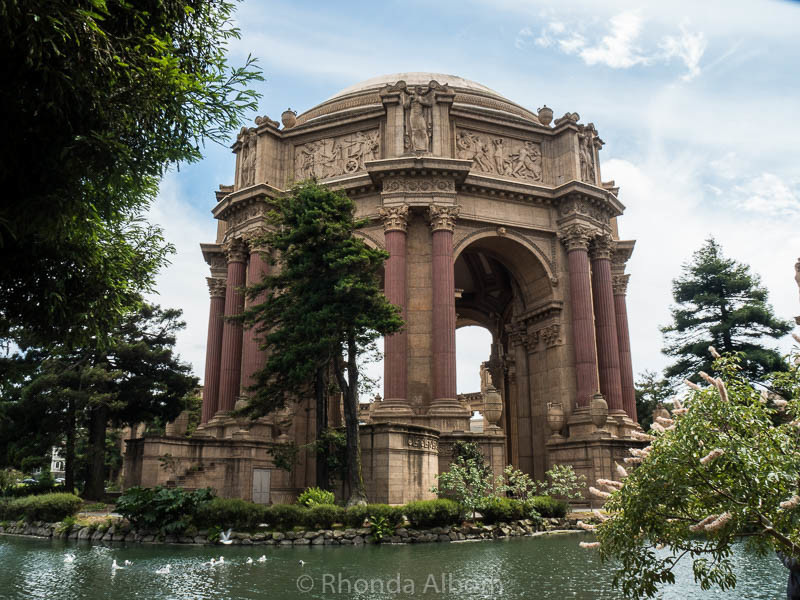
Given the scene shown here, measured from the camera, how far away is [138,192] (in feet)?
33.4

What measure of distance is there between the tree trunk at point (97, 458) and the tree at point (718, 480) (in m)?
28.4

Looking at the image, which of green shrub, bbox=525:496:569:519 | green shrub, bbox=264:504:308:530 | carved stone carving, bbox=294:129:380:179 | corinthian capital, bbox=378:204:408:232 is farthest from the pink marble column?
green shrub, bbox=525:496:569:519

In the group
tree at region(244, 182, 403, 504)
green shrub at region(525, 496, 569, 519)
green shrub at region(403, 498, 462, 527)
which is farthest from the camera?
green shrub at region(525, 496, 569, 519)

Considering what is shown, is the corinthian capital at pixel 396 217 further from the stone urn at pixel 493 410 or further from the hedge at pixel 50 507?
the hedge at pixel 50 507

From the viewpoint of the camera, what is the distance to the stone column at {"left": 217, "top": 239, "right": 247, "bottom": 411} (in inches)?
1199

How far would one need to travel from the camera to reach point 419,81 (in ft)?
121

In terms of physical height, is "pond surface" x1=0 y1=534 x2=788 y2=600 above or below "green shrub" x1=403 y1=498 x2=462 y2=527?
below

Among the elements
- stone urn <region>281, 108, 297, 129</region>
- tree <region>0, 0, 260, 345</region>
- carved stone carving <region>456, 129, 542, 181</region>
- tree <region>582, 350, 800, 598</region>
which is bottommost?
tree <region>582, 350, 800, 598</region>

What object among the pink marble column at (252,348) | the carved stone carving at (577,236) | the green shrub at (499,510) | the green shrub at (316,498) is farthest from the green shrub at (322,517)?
the carved stone carving at (577,236)

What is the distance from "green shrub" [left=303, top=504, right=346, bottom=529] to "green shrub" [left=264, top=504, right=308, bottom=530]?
133 mm

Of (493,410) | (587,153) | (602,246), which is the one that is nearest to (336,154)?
(587,153)

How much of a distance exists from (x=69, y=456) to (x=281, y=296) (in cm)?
1637

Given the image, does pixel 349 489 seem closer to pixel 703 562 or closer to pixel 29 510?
pixel 29 510

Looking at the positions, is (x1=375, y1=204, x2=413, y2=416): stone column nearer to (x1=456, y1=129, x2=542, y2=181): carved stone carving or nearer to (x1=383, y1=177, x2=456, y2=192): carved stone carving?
(x1=383, y1=177, x2=456, y2=192): carved stone carving
